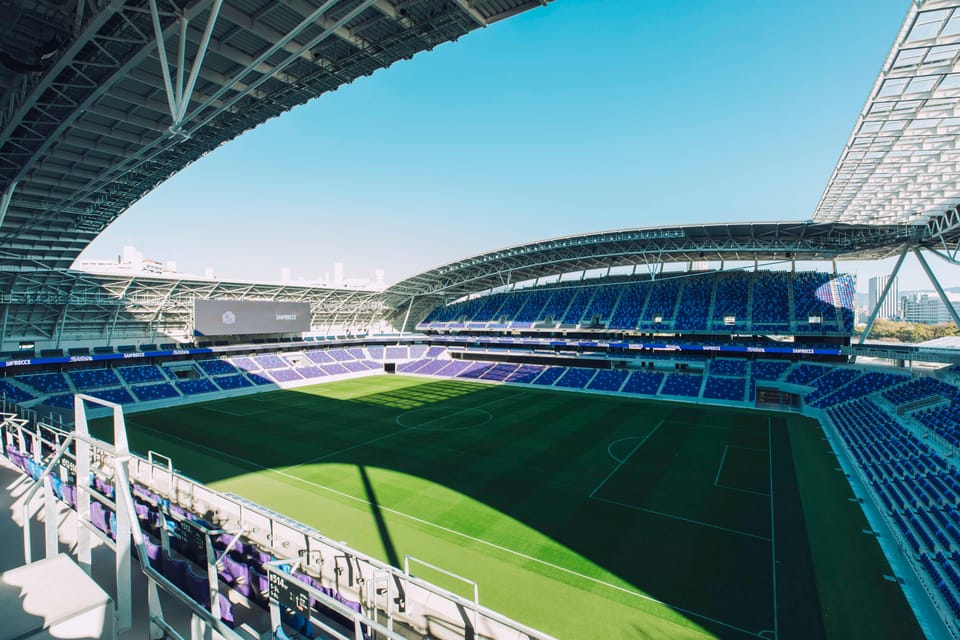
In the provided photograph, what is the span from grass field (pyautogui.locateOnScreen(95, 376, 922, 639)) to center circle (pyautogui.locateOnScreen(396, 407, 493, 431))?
0.25 m

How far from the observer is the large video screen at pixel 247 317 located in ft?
136

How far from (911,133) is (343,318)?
54634 mm

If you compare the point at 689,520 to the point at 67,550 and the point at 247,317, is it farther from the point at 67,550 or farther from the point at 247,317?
the point at 247,317

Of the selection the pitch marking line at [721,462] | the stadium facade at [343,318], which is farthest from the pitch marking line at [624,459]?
the stadium facade at [343,318]

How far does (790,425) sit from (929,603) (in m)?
20.2

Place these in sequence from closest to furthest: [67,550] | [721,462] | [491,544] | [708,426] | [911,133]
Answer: [67,550] → [491,544] → [911,133] → [721,462] → [708,426]

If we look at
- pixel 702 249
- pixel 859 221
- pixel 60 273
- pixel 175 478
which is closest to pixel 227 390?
pixel 60 273

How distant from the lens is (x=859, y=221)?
94.1 ft

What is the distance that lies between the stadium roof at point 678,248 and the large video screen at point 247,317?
11587 mm

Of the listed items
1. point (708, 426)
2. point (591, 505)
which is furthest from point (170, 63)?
point (708, 426)

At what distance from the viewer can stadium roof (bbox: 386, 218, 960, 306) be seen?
32.7m

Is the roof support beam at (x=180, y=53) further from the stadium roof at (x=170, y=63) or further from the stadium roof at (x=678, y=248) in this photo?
the stadium roof at (x=678, y=248)

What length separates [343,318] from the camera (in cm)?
5847

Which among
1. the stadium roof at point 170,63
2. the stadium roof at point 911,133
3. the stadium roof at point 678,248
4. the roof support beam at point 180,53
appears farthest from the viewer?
the stadium roof at point 678,248
